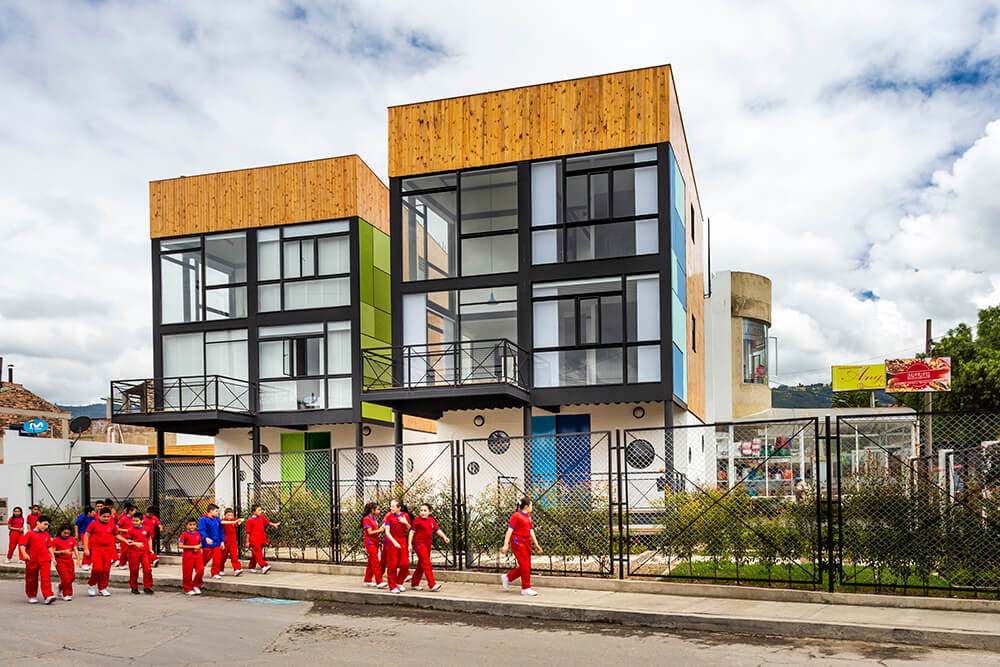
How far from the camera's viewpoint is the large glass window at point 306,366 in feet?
82.2

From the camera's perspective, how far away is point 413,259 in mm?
22344

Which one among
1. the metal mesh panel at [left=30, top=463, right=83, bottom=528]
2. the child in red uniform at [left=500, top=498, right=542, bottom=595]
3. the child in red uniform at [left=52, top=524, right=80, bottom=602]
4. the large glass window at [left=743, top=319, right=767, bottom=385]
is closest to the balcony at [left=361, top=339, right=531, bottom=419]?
the child in red uniform at [left=500, top=498, right=542, bottom=595]

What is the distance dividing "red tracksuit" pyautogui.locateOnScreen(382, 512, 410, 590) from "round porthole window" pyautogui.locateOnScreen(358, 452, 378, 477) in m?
12.0

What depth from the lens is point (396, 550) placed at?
13375 mm

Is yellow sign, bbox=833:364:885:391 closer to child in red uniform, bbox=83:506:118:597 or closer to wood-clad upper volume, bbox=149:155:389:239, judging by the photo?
wood-clad upper volume, bbox=149:155:389:239

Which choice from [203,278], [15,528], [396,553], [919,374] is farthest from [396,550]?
[919,374]

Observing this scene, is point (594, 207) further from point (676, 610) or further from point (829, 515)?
point (676, 610)

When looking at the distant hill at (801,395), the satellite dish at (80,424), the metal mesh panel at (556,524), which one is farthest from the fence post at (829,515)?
the distant hill at (801,395)

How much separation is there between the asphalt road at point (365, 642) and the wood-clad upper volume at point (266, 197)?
47.6 ft

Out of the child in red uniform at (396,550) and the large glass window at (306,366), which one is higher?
the large glass window at (306,366)

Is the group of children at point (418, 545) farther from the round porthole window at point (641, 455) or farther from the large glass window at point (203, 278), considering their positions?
the large glass window at point (203, 278)

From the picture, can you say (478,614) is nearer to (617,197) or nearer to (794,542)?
(794,542)

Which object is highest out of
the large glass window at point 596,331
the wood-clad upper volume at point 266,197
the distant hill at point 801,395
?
the wood-clad upper volume at point 266,197

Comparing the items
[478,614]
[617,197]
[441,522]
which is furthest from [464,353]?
[478,614]
